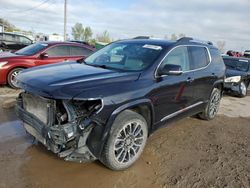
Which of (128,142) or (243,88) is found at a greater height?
(128,142)

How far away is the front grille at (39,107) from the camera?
129 inches

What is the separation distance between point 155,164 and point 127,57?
1.78m

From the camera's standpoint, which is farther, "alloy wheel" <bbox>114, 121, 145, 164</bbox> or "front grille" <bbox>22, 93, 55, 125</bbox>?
"alloy wheel" <bbox>114, 121, 145, 164</bbox>

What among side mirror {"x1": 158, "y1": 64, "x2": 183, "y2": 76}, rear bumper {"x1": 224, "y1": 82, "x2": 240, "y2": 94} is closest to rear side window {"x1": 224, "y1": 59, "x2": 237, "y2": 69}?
rear bumper {"x1": 224, "y1": 82, "x2": 240, "y2": 94}

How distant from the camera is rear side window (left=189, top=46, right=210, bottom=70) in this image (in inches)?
199

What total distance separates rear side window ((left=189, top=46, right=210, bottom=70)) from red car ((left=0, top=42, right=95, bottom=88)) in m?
4.52

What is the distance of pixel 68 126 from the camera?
311 centimetres

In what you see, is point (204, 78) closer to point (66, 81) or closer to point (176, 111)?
point (176, 111)

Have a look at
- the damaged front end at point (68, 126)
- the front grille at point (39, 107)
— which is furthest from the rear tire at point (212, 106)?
the front grille at point (39, 107)

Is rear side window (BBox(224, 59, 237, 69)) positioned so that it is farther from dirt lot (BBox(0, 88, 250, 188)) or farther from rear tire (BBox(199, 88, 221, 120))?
dirt lot (BBox(0, 88, 250, 188))

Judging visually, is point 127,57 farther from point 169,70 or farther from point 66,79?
point 66,79

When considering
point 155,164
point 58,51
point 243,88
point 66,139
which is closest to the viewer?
point 66,139

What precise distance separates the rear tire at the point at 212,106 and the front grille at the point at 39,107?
3755 millimetres

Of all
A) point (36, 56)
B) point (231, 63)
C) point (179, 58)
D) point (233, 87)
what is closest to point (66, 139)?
point (179, 58)
